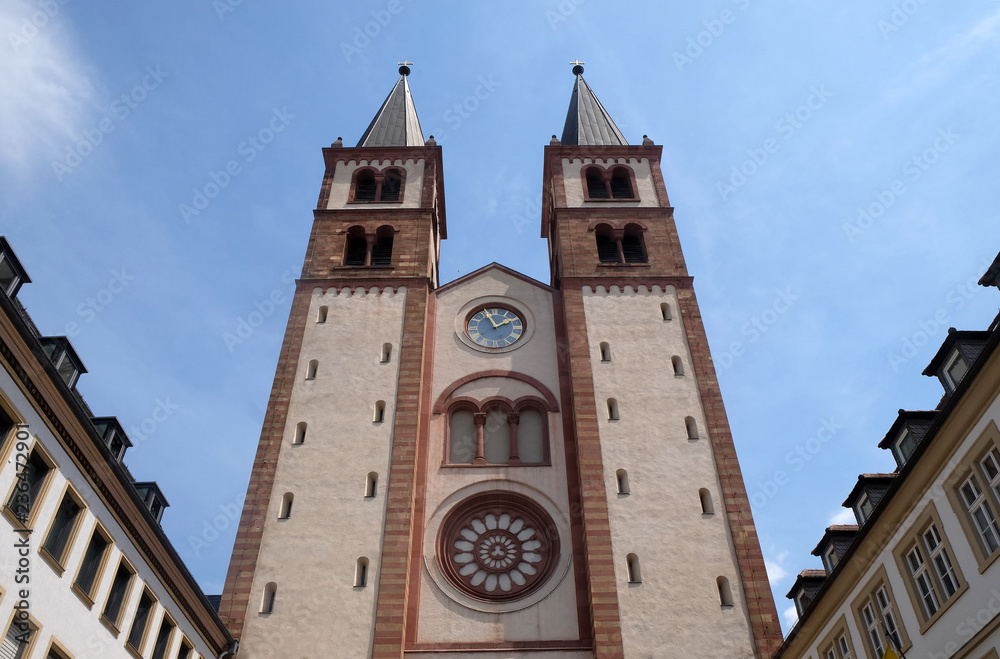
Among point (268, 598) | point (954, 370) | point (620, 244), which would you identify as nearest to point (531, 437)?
point (268, 598)

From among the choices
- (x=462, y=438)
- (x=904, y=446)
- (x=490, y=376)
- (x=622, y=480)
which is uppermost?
(x=490, y=376)

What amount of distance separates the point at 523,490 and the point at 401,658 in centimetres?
681

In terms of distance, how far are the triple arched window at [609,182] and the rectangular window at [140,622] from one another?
26.9 m

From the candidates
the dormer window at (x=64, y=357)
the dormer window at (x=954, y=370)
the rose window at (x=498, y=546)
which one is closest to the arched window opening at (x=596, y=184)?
the rose window at (x=498, y=546)

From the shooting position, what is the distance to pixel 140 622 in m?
19.6

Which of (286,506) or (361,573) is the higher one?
(286,506)

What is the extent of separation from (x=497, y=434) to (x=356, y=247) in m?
12.0

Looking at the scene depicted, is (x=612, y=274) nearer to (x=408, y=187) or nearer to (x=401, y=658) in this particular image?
(x=408, y=187)

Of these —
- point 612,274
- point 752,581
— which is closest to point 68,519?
point 752,581

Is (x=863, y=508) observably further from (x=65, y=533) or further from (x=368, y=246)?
(x=368, y=246)

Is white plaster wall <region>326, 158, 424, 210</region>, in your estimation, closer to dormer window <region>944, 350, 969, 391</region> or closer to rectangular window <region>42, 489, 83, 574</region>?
rectangular window <region>42, 489, 83, 574</region>

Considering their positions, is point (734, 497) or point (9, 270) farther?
point (734, 497)

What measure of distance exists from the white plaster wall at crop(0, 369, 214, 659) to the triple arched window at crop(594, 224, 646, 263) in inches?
931

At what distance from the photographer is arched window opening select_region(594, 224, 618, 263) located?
38.2 metres
